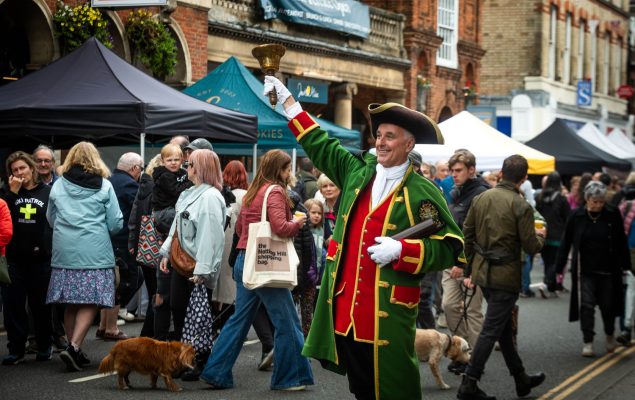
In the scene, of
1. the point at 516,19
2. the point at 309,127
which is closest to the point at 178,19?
the point at 309,127

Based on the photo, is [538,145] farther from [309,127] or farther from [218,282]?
[309,127]

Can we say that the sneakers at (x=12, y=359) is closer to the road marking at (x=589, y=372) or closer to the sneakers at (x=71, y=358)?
the sneakers at (x=71, y=358)

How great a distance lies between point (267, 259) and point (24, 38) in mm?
9887

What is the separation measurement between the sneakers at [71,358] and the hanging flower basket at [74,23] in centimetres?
807

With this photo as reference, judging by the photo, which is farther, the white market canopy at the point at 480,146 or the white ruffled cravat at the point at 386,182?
the white market canopy at the point at 480,146

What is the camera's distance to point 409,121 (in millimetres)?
6215

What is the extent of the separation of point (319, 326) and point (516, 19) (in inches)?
1500

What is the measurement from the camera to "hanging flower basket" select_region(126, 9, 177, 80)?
737 inches

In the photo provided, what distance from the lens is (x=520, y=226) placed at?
9.33 meters

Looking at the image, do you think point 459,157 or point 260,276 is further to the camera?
point 459,157

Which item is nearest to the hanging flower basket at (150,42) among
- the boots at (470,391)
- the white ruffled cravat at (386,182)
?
the boots at (470,391)

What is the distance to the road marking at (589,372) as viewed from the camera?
9.85 m

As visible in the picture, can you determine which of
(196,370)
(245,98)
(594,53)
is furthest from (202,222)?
(594,53)

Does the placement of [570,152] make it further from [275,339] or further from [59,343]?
[275,339]
